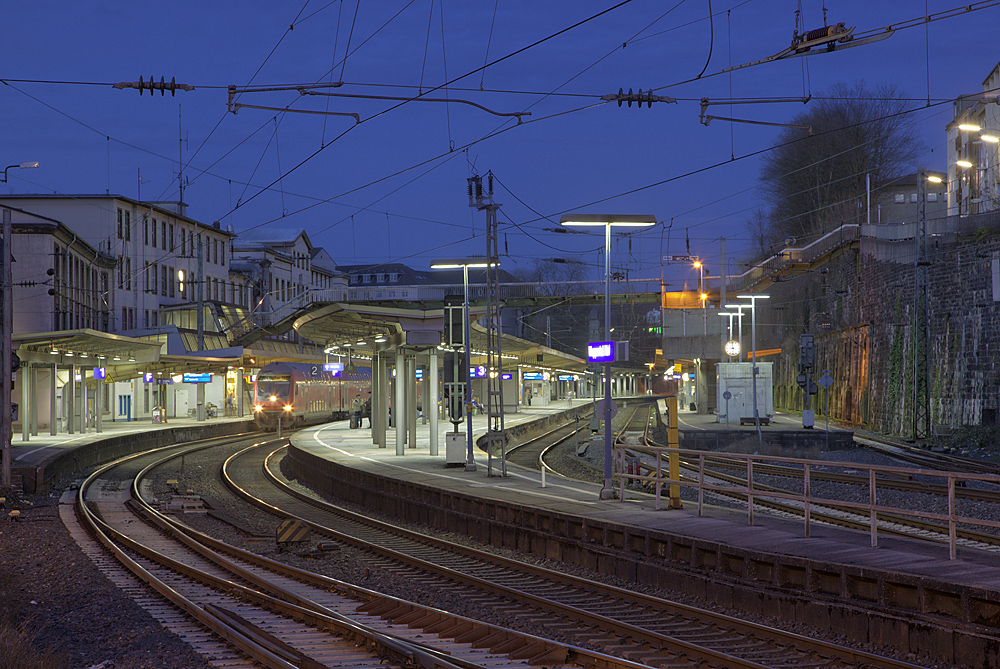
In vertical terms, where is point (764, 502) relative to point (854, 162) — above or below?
below

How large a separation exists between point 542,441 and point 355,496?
74.1 feet

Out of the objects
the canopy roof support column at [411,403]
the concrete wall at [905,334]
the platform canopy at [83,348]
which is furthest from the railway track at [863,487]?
the platform canopy at [83,348]

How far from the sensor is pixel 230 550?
15984 mm

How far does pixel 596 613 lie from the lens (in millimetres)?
10797

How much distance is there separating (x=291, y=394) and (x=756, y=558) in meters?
44.0

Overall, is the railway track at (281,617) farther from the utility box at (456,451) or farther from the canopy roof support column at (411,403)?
the canopy roof support column at (411,403)

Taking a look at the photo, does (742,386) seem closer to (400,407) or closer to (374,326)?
(400,407)

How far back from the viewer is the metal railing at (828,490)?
10.2 meters

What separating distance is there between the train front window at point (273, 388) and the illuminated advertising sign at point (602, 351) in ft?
120

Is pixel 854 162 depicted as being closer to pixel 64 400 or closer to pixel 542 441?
pixel 542 441

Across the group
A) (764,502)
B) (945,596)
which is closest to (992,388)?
(764,502)

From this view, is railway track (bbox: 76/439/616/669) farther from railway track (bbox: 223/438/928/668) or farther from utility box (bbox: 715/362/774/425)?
utility box (bbox: 715/362/774/425)

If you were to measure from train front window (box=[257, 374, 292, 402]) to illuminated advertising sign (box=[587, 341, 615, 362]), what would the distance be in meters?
36.6

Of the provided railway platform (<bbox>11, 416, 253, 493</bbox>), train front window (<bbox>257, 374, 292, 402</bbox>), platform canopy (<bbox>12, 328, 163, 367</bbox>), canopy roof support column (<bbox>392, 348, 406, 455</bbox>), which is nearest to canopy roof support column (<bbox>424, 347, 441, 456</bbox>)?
canopy roof support column (<bbox>392, 348, 406, 455</bbox>)
